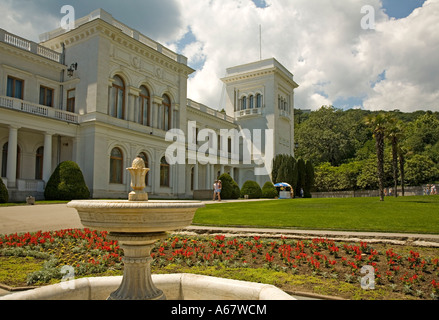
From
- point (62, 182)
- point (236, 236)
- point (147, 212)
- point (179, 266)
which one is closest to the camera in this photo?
point (147, 212)

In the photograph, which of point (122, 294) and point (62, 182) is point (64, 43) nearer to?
point (62, 182)

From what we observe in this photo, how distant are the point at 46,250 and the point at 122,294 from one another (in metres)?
5.32

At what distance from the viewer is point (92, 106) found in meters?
26.6

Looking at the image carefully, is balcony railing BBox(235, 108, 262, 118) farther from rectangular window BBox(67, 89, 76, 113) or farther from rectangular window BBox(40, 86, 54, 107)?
rectangular window BBox(40, 86, 54, 107)

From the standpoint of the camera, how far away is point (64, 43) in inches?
1147

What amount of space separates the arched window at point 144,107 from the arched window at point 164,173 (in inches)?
159

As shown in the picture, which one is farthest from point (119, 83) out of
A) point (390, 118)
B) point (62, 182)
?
point (390, 118)

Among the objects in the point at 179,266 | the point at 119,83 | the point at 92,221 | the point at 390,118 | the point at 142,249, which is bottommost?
the point at 179,266

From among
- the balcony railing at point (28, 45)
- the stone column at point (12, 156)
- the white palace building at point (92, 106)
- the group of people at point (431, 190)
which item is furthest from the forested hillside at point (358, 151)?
the stone column at point (12, 156)

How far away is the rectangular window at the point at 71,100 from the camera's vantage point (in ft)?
92.6

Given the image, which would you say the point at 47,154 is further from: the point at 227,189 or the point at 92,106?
the point at 227,189

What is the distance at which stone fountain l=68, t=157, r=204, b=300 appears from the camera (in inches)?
152

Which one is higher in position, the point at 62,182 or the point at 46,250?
the point at 62,182
